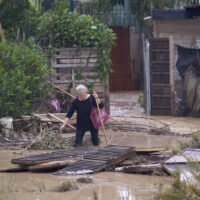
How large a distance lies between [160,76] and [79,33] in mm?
2707

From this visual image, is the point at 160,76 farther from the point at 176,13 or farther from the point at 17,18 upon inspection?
the point at 17,18

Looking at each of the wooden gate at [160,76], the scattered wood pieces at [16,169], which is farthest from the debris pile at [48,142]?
the wooden gate at [160,76]

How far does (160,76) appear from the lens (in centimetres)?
1360

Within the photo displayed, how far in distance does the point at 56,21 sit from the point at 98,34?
1.24 metres

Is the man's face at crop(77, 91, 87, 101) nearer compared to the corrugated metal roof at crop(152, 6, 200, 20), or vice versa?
the man's face at crop(77, 91, 87, 101)

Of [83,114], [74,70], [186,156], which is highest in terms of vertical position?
[74,70]

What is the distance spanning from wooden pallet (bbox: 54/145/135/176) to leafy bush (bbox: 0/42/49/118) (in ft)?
10.5

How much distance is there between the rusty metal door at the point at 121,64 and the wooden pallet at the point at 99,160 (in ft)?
40.4

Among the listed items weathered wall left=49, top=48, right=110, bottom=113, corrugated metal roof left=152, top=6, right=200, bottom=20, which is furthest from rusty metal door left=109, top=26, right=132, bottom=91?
weathered wall left=49, top=48, right=110, bottom=113

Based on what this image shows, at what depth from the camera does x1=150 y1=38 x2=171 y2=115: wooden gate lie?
1348 centimetres

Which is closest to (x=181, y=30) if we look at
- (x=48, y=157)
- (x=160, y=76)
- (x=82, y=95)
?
(x=160, y=76)

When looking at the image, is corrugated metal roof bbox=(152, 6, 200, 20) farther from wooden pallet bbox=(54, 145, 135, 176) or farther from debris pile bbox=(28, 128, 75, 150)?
wooden pallet bbox=(54, 145, 135, 176)

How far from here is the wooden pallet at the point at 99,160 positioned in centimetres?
714

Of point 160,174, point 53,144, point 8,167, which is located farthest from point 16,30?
point 160,174
